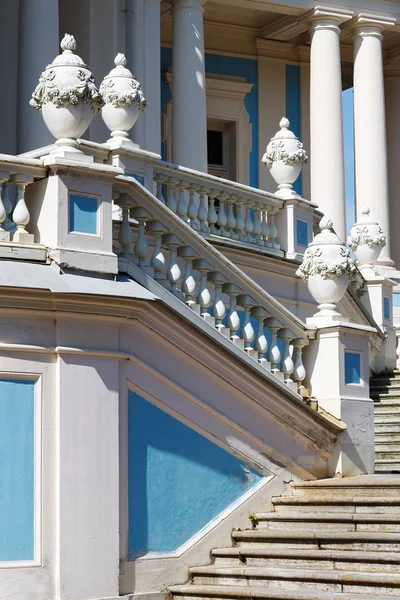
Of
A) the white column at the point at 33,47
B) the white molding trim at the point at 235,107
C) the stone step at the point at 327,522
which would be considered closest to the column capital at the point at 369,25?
the white molding trim at the point at 235,107

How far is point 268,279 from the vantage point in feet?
49.6

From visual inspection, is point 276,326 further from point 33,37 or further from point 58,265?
point 33,37

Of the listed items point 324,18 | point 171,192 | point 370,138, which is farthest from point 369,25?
point 171,192

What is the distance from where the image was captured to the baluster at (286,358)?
37.0 feet

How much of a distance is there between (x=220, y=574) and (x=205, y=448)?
102 centimetres

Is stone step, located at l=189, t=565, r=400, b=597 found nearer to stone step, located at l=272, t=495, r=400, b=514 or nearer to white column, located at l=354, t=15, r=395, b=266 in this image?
stone step, located at l=272, t=495, r=400, b=514

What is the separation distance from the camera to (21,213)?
9508 millimetres

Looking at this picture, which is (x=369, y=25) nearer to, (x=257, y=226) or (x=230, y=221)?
(x=257, y=226)

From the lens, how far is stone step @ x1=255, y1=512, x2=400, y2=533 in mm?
9742

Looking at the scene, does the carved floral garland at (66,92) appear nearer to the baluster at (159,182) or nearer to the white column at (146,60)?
the baluster at (159,182)

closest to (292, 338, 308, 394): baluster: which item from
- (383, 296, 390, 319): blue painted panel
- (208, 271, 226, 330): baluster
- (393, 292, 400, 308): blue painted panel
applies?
(208, 271, 226, 330): baluster

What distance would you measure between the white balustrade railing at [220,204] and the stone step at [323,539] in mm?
4715

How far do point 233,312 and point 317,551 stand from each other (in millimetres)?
2216

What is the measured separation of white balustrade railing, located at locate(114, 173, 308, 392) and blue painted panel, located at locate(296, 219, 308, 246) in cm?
384
